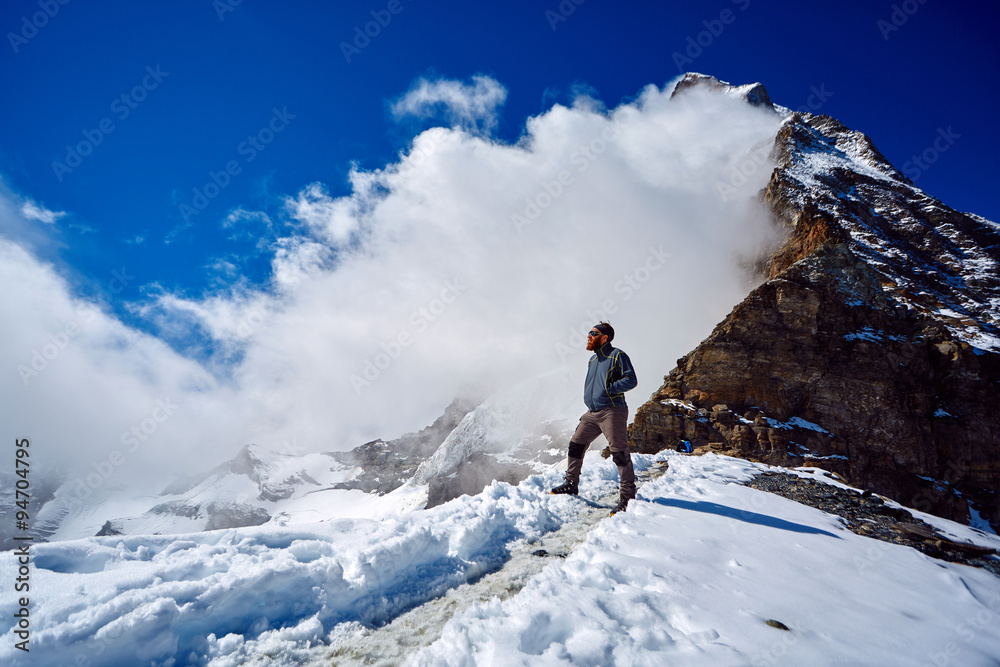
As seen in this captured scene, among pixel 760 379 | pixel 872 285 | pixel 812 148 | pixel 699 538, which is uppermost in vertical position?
pixel 812 148

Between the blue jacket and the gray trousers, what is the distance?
0.50ft

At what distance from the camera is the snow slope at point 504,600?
241 centimetres

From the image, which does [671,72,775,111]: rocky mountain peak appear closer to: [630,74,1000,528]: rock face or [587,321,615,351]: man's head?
[630,74,1000,528]: rock face

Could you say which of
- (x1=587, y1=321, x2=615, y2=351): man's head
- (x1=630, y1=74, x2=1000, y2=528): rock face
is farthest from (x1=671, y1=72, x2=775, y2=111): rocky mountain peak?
(x1=587, y1=321, x2=615, y2=351): man's head

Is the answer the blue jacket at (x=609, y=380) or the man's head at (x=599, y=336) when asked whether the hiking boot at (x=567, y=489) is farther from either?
the man's head at (x=599, y=336)

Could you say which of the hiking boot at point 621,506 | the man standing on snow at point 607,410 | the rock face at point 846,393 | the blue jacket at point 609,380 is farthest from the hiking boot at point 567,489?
the rock face at point 846,393

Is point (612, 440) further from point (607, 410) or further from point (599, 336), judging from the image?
point (599, 336)

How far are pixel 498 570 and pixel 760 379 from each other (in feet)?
114

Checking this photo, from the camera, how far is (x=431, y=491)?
11044cm

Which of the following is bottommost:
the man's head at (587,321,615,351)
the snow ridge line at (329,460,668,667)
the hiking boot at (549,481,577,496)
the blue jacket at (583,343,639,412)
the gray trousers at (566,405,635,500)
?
the snow ridge line at (329,460,668,667)

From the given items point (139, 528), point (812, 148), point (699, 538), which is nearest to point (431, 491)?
point (699, 538)

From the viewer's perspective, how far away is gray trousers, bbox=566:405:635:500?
6.42 meters

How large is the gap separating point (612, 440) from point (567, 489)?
125 centimetres

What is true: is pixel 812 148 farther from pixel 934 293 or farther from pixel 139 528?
pixel 139 528
